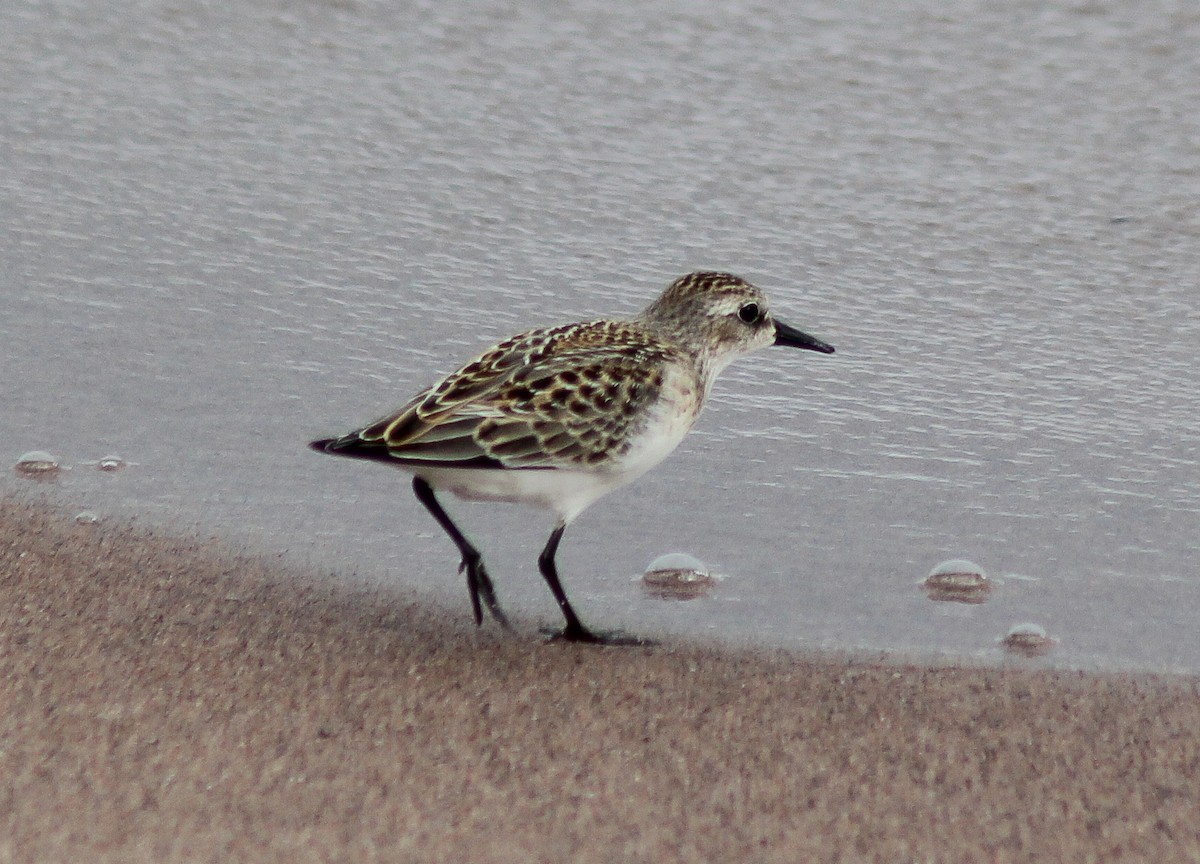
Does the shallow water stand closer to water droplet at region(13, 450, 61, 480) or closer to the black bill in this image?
water droplet at region(13, 450, 61, 480)

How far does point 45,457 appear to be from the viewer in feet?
16.9

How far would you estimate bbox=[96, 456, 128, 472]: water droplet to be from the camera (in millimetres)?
5168

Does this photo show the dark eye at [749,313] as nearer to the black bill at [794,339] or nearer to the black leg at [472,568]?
the black bill at [794,339]

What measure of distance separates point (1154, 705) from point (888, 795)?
82cm

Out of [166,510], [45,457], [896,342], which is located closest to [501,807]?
[166,510]

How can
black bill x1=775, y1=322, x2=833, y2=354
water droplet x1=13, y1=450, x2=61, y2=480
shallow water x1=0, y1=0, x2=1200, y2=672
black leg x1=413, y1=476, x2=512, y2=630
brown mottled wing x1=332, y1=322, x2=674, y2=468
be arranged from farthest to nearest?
black bill x1=775, y1=322, x2=833, y2=354 → water droplet x1=13, y1=450, x2=61, y2=480 → shallow water x1=0, y1=0, x2=1200, y2=672 → black leg x1=413, y1=476, x2=512, y2=630 → brown mottled wing x1=332, y1=322, x2=674, y2=468

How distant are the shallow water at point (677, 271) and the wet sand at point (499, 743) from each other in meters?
0.32

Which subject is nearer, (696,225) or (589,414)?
(589,414)

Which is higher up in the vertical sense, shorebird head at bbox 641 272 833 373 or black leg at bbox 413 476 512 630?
shorebird head at bbox 641 272 833 373

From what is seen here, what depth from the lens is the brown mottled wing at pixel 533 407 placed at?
4316 millimetres

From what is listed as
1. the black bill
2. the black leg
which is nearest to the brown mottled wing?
the black leg

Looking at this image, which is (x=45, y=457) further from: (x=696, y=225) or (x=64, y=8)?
(x=64, y=8)

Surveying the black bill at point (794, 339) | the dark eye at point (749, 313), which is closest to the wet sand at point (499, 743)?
the dark eye at point (749, 313)

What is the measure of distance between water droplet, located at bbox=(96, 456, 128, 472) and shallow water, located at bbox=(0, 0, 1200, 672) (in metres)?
0.08
